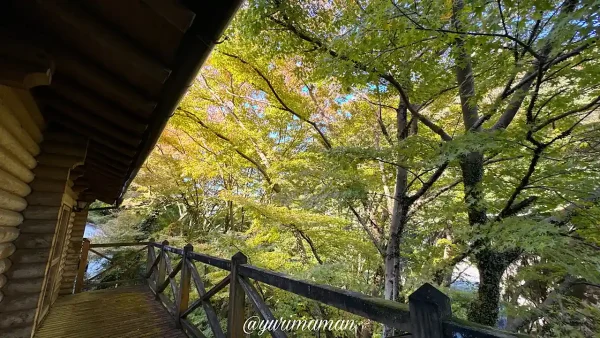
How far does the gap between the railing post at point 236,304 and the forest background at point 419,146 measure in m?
1.63

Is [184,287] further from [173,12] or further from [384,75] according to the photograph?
[384,75]

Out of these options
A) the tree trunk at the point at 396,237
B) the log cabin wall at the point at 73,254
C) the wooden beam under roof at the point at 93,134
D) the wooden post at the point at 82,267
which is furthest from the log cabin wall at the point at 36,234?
the wooden post at the point at 82,267

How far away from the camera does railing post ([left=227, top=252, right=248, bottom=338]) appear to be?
2219 millimetres

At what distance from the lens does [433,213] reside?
490cm

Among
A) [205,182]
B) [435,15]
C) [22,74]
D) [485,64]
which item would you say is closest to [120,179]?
[22,74]

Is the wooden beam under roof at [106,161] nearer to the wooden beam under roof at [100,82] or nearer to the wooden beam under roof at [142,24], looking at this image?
the wooden beam under roof at [100,82]

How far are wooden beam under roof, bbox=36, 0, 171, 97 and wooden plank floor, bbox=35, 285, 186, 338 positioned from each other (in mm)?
3057

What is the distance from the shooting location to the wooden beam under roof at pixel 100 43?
974mm

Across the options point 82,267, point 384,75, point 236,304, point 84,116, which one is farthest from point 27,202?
point 82,267

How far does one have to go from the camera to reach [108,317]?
394cm

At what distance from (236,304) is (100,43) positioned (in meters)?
1.98

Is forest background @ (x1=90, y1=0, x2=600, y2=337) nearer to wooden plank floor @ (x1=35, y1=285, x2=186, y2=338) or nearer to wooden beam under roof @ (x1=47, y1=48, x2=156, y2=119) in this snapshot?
wooden beam under roof @ (x1=47, y1=48, x2=156, y2=119)

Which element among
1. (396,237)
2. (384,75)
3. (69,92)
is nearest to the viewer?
(69,92)

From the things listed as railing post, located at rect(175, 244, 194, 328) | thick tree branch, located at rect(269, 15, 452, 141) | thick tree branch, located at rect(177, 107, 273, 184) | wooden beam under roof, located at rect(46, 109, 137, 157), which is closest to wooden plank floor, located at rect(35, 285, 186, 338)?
railing post, located at rect(175, 244, 194, 328)
